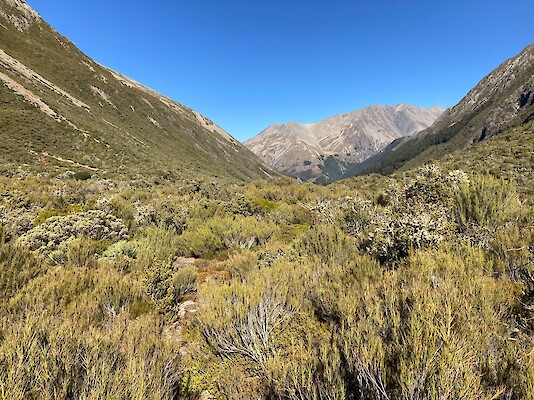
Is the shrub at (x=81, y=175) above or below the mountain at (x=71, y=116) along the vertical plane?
below

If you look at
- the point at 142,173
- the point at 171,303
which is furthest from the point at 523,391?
the point at 142,173

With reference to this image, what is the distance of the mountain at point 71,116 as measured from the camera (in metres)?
44.8

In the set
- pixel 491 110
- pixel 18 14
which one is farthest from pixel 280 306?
pixel 491 110

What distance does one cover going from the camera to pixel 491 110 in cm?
11512

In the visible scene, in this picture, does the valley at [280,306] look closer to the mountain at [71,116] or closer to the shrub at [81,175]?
the shrub at [81,175]

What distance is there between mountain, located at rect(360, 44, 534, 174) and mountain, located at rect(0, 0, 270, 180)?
3899 inches

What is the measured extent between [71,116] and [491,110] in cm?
15158

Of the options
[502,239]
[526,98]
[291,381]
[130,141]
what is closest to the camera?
[291,381]

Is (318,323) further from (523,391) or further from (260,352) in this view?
(523,391)

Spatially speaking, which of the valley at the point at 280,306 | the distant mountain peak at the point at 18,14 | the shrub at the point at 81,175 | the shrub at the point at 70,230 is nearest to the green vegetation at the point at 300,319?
the valley at the point at 280,306

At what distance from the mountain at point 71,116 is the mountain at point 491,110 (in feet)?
325

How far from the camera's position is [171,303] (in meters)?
6.92

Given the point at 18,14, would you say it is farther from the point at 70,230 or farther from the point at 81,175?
the point at 70,230

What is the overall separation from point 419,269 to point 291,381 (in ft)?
10.6
